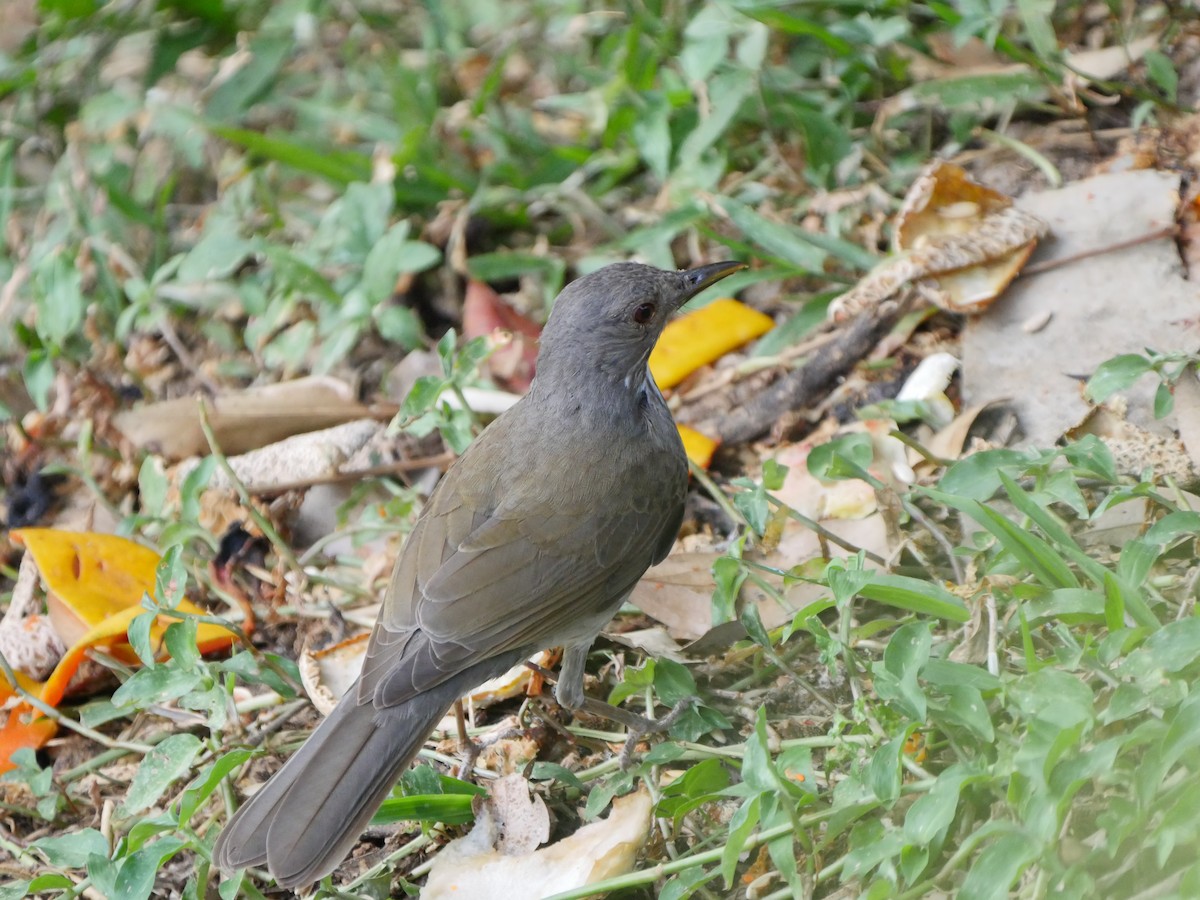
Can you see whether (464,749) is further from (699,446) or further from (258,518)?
(699,446)

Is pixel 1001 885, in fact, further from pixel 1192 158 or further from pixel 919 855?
pixel 1192 158

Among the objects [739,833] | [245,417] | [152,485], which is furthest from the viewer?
[245,417]

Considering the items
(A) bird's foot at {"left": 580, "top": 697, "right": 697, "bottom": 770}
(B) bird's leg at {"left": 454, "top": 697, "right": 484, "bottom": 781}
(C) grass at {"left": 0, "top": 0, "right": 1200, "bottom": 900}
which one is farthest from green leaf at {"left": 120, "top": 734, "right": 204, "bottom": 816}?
(A) bird's foot at {"left": 580, "top": 697, "right": 697, "bottom": 770}

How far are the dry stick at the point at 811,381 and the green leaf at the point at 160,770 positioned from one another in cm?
229

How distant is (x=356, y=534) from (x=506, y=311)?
132 centimetres

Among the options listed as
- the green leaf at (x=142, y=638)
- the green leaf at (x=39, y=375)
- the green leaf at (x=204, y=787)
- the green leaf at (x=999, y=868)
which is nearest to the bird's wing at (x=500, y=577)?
the green leaf at (x=204, y=787)

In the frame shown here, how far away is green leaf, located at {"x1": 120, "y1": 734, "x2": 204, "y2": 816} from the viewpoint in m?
3.83

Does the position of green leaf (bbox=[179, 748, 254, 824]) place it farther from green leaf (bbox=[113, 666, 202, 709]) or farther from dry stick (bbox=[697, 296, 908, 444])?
dry stick (bbox=[697, 296, 908, 444])

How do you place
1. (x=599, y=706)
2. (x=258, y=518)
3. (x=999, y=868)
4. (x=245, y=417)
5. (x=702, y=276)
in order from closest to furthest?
(x=999, y=868) < (x=599, y=706) < (x=702, y=276) < (x=258, y=518) < (x=245, y=417)

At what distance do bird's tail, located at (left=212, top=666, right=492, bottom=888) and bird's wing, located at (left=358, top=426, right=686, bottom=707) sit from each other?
77mm

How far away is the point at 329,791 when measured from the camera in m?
3.60

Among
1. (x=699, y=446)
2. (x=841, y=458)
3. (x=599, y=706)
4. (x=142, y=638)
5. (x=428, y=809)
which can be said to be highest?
Answer: (x=142, y=638)

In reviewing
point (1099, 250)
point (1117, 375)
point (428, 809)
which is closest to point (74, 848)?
point (428, 809)

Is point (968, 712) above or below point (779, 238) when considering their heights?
above
